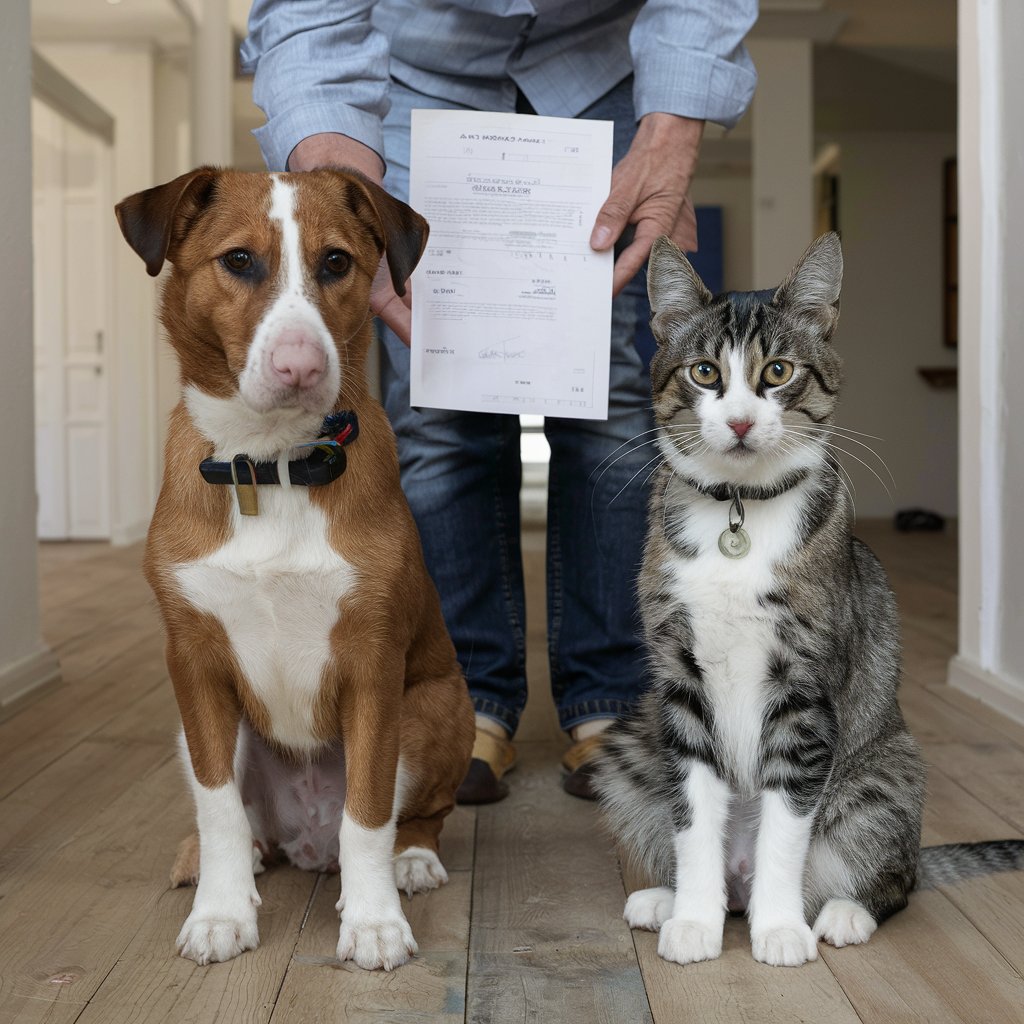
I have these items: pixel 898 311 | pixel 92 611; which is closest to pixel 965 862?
pixel 92 611

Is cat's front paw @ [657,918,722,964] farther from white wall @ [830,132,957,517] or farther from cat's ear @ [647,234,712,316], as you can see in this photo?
white wall @ [830,132,957,517]

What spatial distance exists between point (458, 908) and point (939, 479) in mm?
8496

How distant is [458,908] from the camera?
1.55 meters

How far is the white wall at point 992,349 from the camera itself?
2.66 m

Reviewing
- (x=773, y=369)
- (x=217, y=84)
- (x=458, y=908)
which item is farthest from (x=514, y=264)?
(x=217, y=84)

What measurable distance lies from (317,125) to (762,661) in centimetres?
105

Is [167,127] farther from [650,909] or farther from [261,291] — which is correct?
[650,909]

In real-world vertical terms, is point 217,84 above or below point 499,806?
above

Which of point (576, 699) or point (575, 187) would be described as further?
point (576, 699)

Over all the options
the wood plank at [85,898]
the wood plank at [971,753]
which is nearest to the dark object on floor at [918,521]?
the wood plank at [971,753]

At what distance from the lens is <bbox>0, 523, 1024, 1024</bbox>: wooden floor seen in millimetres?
1262

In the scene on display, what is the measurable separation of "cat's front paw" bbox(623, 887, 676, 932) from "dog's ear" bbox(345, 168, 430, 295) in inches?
33.4

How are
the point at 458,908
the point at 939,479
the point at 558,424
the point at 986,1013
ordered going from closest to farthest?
the point at 986,1013 → the point at 458,908 → the point at 558,424 → the point at 939,479

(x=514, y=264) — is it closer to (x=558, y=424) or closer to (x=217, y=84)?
(x=558, y=424)
